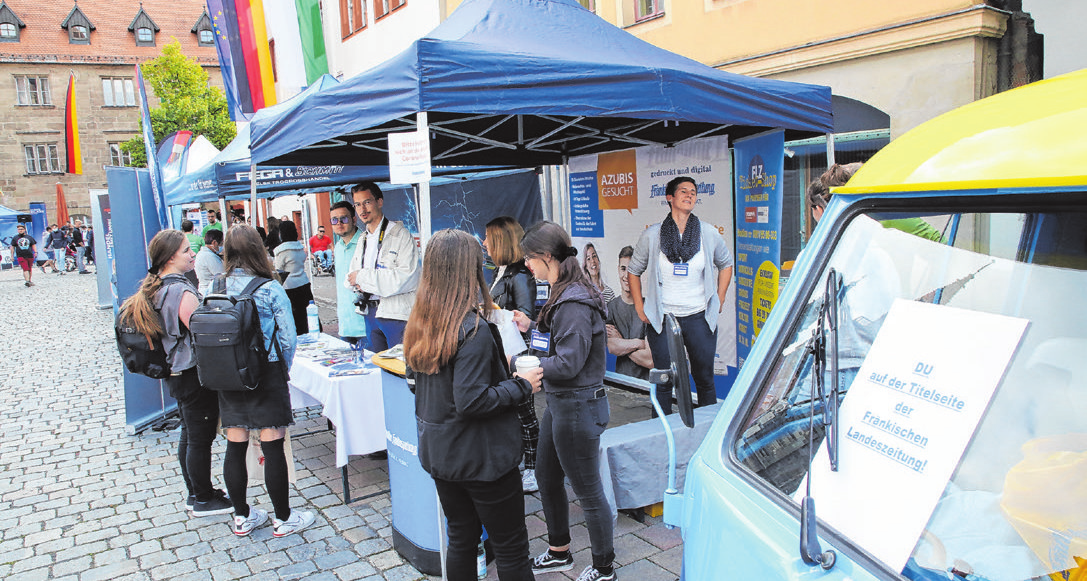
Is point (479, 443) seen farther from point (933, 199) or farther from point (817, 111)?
point (817, 111)

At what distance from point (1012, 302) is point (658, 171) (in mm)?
5115

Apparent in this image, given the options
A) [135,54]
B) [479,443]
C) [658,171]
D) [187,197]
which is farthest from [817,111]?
[135,54]

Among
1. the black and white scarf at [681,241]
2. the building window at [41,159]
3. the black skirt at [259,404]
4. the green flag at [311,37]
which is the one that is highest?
the building window at [41,159]

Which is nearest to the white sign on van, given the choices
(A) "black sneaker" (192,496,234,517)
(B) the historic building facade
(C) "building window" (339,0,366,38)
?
(A) "black sneaker" (192,496,234,517)

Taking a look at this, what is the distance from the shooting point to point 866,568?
1.18 meters

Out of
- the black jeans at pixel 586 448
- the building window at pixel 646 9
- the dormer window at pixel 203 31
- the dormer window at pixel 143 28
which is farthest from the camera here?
the dormer window at pixel 203 31

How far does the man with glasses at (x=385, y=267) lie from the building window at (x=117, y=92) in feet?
170

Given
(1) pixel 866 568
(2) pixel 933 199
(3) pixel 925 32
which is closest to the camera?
(1) pixel 866 568

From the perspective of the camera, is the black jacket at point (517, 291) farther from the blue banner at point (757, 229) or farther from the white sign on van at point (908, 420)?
Answer: the white sign on van at point (908, 420)

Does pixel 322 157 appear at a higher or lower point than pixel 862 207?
higher

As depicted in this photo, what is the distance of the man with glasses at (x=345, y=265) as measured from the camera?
5855 millimetres

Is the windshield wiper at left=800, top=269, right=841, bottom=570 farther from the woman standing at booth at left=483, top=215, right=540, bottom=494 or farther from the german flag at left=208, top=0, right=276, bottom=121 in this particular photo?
the german flag at left=208, top=0, right=276, bottom=121

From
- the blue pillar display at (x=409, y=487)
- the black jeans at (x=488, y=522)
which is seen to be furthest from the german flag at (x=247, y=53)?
the black jeans at (x=488, y=522)

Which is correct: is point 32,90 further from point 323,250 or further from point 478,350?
point 478,350
